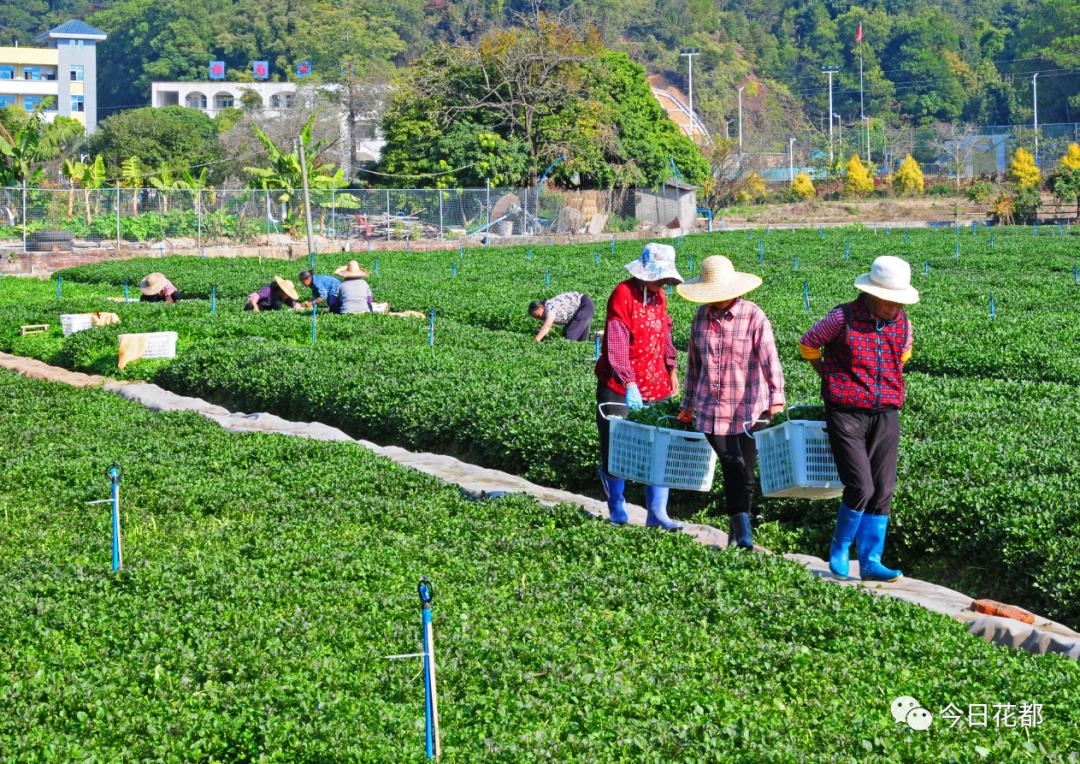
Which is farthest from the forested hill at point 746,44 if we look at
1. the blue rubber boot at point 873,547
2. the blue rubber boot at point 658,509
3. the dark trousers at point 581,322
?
the blue rubber boot at point 873,547

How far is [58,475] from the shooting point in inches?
388

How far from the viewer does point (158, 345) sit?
56.1ft

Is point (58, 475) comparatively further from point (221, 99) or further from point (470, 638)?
point (221, 99)

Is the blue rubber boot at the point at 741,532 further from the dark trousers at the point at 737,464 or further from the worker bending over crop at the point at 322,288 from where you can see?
the worker bending over crop at the point at 322,288

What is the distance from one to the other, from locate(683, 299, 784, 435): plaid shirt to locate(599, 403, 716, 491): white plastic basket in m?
0.15

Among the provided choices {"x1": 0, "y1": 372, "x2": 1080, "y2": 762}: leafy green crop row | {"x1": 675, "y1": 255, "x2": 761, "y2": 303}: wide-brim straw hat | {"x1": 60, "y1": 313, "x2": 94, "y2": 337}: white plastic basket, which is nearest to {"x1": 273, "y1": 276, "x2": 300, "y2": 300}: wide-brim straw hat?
{"x1": 60, "y1": 313, "x2": 94, "y2": 337}: white plastic basket

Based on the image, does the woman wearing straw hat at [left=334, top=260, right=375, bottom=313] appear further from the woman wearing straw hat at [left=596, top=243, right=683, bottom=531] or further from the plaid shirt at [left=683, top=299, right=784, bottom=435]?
the plaid shirt at [left=683, top=299, right=784, bottom=435]

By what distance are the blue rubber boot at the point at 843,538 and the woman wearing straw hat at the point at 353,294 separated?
44.2ft

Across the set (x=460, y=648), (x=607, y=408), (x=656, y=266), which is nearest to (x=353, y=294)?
(x=607, y=408)

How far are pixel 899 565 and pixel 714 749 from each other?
386cm

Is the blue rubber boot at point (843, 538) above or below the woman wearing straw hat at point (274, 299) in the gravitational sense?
below

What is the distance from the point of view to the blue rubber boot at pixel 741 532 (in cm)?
764

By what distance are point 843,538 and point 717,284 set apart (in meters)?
1.65

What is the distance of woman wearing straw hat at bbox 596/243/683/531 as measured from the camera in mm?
8039
